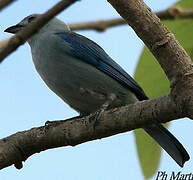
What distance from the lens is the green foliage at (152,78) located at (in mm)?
1709

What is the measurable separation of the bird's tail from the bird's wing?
0.33 m

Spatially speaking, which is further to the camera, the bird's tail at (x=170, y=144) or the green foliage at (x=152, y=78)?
the bird's tail at (x=170, y=144)

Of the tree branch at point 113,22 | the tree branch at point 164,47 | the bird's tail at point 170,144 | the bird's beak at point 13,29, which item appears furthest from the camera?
the bird's beak at point 13,29

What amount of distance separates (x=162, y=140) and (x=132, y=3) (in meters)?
1.72

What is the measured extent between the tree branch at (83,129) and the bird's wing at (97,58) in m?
1.29

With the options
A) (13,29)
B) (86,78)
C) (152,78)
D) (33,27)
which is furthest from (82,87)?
(33,27)

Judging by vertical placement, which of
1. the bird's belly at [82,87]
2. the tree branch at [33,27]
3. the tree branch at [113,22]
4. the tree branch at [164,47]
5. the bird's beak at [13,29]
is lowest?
the tree branch at [33,27]

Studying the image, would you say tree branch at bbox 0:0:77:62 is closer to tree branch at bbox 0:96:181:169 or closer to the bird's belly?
tree branch at bbox 0:96:181:169

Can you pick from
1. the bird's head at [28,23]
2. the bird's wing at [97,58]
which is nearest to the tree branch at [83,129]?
the bird's wing at [97,58]

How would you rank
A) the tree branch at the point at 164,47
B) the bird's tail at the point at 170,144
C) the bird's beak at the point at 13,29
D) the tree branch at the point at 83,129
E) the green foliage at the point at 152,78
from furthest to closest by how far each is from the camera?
the bird's beak at the point at 13,29, the bird's tail at the point at 170,144, the tree branch at the point at 83,129, the tree branch at the point at 164,47, the green foliage at the point at 152,78

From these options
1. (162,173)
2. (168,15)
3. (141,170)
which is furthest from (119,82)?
(168,15)

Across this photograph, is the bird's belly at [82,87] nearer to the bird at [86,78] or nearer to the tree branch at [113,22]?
the bird at [86,78]

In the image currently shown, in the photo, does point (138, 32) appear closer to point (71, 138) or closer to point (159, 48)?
point (159, 48)

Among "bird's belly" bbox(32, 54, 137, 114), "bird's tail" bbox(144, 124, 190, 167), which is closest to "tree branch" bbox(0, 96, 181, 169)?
"bird's tail" bbox(144, 124, 190, 167)
